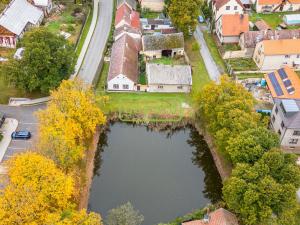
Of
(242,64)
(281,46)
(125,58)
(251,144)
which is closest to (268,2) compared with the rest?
(281,46)

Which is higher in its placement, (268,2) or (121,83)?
(268,2)

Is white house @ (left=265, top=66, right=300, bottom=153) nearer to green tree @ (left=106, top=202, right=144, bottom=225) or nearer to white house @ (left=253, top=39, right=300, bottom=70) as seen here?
white house @ (left=253, top=39, right=300, bottom=70)

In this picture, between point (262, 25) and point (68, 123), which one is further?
point (262, 25)

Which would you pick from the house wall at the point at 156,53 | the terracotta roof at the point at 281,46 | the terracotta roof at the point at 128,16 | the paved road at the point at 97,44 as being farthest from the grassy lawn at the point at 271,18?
the paved road at the point at 97,44

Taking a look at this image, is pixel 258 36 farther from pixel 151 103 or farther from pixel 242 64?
pixel 151 103

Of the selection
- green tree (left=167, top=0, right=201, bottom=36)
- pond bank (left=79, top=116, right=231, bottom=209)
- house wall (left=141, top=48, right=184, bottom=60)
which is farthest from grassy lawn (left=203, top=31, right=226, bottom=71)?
pond bank (left=79, top=116, right=231, bottom=209)

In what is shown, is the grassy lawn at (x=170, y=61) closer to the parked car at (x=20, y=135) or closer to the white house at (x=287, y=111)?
the white house at (x=287, y=111)
